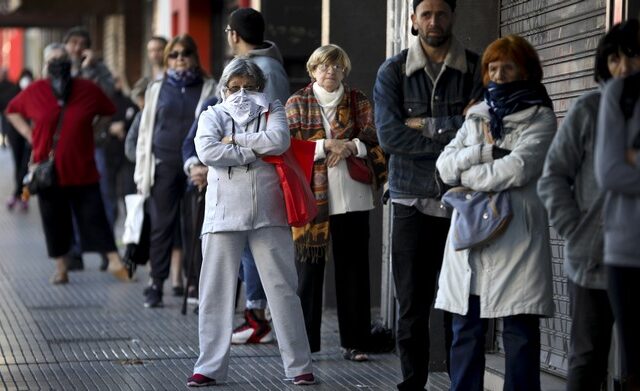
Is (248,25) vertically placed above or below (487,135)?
above

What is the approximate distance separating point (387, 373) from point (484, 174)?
7.24 feet

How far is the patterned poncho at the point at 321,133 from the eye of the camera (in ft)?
27.0

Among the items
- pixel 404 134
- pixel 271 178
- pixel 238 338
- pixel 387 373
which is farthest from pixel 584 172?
pixel 238 338

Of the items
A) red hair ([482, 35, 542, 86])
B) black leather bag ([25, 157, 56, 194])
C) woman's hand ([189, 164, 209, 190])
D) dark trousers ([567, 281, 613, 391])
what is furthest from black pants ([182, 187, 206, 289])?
dark trousers ([567, 281, 613, 391])

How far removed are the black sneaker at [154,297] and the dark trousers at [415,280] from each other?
14.0ft

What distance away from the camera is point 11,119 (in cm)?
1254

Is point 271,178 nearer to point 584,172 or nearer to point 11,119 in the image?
point 584,172

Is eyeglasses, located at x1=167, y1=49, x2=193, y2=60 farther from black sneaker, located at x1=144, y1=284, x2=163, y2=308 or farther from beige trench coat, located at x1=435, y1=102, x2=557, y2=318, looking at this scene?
beige trench coat, located at x1=435, y1=102, x2=557, y2=318

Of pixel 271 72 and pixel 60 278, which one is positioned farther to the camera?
pixel 60 278

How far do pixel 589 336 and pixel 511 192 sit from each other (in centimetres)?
87

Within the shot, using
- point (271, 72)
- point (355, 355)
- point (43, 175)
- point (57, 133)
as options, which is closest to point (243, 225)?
point (355, 355)

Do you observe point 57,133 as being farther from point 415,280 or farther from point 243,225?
point 415,280

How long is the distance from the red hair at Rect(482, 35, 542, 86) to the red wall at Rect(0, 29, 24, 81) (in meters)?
60.1

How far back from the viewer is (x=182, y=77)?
10750mm
